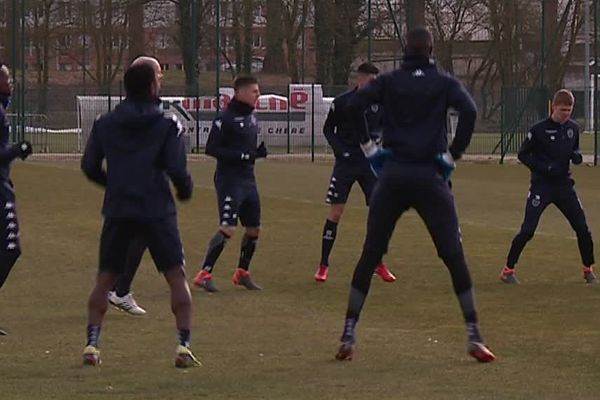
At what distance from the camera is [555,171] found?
1307 cm

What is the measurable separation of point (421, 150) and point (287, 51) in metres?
44.1

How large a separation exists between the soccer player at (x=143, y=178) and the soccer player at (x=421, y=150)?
3.79 ft

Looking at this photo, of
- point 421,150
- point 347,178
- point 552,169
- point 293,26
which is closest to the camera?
point 421,150

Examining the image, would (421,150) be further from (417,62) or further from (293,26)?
(293,26)

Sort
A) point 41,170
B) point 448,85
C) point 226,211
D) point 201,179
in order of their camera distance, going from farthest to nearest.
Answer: point 41,170, point 201,179, point 226,211, point 448,85

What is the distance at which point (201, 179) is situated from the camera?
104 ft

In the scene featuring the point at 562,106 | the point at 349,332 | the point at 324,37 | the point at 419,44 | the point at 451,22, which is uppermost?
the point at 451,22

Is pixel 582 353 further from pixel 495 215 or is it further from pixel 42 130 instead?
pixel 42 130

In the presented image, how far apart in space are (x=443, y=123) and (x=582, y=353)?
1739 millimetres

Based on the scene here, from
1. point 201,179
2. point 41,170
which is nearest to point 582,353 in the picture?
point 201,179

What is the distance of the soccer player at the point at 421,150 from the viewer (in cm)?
856

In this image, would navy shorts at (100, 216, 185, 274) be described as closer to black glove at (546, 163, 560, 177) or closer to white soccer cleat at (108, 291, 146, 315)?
white soccer cleat at (108, 291, 146, 315)

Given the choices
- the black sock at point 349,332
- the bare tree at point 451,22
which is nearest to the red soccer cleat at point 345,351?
the black sock at point 349,332

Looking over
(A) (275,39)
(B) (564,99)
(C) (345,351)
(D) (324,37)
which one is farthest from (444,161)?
(A) (275,39)
